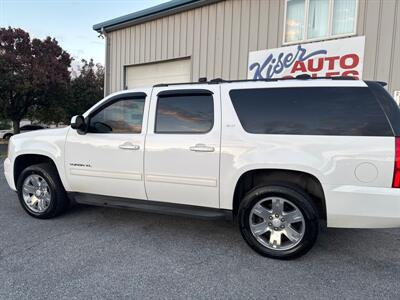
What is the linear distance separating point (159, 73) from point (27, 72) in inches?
459

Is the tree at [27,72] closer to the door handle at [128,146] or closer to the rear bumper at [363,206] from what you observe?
the door handle at [128,146]

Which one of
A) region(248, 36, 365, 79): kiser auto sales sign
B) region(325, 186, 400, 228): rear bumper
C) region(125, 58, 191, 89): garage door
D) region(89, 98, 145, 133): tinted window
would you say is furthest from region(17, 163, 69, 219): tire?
region(125, 58, 191, 89): garage door

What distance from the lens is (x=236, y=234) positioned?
3789 millimetres

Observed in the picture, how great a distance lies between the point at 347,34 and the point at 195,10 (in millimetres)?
4607

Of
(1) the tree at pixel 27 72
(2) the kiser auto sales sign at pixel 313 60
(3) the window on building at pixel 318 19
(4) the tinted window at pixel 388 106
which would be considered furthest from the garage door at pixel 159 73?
(1) the tree at pixel 27 72

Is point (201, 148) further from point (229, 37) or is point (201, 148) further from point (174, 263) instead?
point (229, 37)

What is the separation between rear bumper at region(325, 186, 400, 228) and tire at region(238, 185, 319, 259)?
0.22 metres

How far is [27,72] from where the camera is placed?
17297 millimetres

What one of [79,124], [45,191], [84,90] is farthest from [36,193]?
[84,90]

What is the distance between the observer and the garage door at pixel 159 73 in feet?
31.6

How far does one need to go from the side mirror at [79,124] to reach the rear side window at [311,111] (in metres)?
2.00

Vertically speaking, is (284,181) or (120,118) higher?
(120,118)

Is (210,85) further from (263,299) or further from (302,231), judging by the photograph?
(263,299)

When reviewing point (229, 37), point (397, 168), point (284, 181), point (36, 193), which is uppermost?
point (229, 37)
